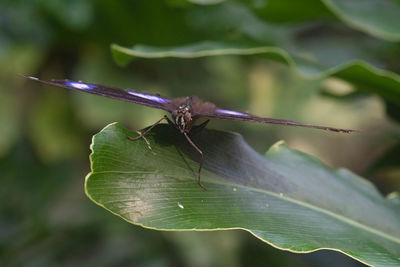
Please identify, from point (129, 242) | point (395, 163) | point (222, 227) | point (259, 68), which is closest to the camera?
point (222, 227)

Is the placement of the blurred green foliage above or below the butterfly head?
below

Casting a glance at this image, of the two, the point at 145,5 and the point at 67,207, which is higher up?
the point at 145,5

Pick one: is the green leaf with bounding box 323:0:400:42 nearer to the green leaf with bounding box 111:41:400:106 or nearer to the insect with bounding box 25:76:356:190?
the green leaf with bounding box 111:41:400:106

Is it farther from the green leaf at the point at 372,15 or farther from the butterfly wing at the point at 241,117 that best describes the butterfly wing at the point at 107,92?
the green leaf at the point at 372,15

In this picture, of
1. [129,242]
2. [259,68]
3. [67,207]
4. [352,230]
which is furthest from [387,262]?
[259,68]

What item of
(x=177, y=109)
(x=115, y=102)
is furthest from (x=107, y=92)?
(x=115, y=102)

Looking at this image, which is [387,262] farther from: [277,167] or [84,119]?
[84,119]

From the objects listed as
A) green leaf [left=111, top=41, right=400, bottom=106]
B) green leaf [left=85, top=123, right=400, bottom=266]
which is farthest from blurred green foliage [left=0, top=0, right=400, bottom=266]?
green leaf [left=85, top=123, right=400, bottom=266]

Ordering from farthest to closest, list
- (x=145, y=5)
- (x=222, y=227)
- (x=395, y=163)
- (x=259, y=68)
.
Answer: (x=259, y=68) < (x=145, y=5) < (x=395, y=163) < (x=222, y=227)
